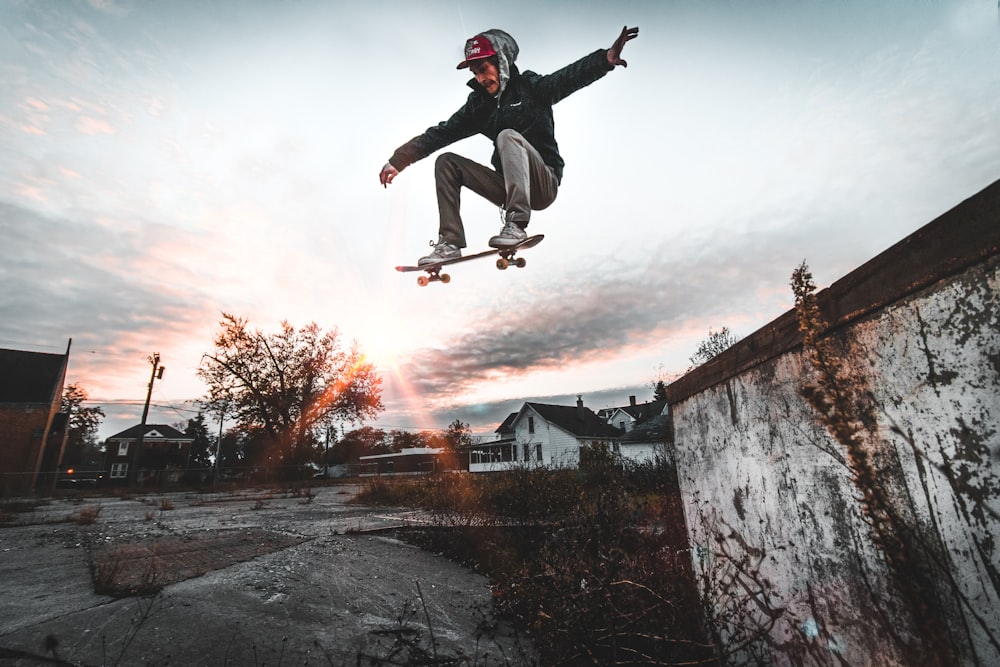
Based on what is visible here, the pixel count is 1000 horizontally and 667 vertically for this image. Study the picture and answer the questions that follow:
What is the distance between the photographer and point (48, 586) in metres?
3.28

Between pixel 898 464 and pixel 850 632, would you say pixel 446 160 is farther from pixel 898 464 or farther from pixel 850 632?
pixel 850 632

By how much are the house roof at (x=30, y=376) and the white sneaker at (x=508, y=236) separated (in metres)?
34.7

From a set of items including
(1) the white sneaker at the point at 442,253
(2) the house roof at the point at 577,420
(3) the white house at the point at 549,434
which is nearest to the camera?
(1) the white sneaker at the point at 442,253

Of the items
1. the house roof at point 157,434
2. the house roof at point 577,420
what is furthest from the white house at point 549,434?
the house roof at point 157,434

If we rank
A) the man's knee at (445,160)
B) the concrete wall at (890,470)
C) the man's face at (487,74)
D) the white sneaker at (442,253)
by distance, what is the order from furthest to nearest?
the white sneaker at (442,253), the man's knee at (445,160), the man's face at (487,74), the concrete wall at (890,470)

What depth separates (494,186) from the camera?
369cm

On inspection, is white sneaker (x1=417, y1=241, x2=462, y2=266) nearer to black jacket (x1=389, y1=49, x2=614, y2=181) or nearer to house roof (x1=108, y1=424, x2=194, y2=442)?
black jacket (x1=389, y1=49, x2=614, y2=181)

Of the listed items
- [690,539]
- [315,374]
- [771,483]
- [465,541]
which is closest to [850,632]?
[771,483]

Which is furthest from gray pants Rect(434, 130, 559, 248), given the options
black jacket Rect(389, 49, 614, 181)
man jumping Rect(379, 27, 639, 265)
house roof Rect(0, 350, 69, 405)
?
house roof Rect(0, 350, 69, 405)

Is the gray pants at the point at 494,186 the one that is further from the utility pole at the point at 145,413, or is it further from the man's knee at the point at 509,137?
the utility pole at the point at 145,413

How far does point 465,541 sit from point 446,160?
4.97 metres

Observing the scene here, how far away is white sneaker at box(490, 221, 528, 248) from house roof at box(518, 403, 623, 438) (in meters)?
31.3

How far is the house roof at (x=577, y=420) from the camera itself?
112 ft

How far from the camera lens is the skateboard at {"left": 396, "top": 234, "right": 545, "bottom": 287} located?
3.61m
